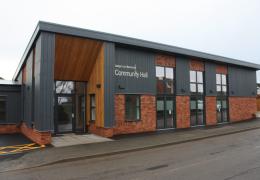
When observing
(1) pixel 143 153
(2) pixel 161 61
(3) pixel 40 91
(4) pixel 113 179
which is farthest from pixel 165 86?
(4) pixel 113 179

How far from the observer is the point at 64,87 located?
46.4 feet

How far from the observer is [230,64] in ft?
66.3

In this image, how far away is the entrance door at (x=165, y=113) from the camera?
15234 mm

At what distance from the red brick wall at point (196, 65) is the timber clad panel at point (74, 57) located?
7.88 meters

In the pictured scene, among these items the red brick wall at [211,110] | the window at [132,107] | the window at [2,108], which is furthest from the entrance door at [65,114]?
the red brick wall at [211,110]

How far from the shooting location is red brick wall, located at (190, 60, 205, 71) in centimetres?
1748

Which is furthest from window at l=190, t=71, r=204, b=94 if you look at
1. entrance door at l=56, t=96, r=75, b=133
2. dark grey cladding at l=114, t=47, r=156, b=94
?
entrance door at l=56, t=96, r=75, b=133

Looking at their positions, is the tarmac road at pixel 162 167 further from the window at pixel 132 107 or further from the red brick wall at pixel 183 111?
the red brick wall at pixel 183 111

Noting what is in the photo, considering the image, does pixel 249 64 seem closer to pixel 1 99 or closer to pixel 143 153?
pixel 143 153

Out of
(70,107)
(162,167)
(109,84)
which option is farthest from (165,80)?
(162,167)

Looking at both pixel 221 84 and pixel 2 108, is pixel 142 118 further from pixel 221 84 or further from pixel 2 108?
pixel 2 108

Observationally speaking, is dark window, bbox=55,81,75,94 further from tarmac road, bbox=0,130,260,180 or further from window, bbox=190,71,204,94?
window, bbox=190,71,204,94

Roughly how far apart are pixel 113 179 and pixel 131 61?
29.9ft

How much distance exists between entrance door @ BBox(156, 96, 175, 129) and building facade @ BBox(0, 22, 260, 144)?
7 cm
